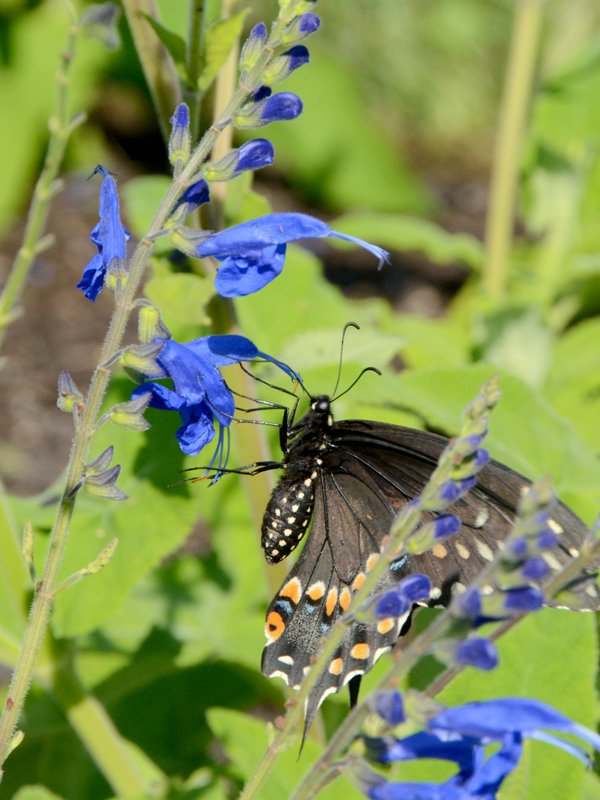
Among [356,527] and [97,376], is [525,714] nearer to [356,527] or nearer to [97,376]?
[97,376]

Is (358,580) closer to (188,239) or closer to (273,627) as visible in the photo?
(273,627)

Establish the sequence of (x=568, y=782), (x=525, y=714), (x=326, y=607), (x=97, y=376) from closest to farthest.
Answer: (x=525, y=714), (x=97, y=376), (x=568, y=782), (x=326, y=607)

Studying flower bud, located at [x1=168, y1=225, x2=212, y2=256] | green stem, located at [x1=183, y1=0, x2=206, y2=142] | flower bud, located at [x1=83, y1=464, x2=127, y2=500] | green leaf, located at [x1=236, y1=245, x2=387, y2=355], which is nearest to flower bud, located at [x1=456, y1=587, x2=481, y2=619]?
flower bud, located at [x1=83, y1=464, x2=127, y2=500]

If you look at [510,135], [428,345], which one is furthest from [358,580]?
[510,135]

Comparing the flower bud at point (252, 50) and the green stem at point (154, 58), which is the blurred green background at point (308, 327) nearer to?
the green stem at point (154, 58)

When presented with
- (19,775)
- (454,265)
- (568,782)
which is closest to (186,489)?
(568,782)
